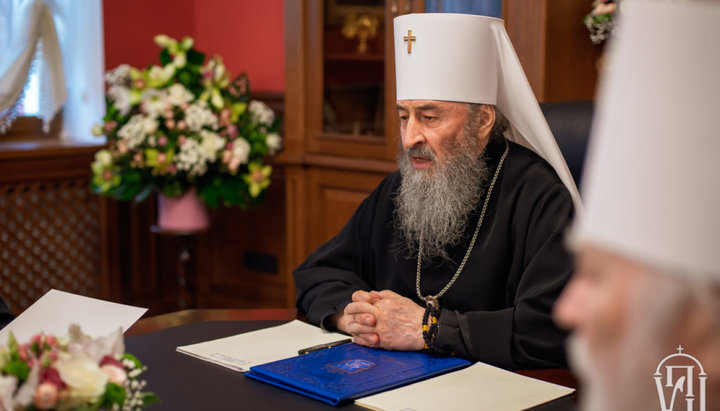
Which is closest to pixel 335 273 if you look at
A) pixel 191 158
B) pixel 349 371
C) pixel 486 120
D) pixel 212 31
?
pixel 486 120

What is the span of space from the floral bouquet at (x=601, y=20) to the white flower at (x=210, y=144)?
75.8 inches

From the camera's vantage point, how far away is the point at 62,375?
1.17m

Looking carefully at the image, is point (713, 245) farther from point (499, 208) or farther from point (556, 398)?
point (499, 208)

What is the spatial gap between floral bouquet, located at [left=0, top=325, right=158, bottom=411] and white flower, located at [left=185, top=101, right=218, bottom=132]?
3411mm

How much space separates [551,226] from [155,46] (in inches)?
159

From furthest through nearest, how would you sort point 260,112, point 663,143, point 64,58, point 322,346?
point 64,58 → point 260,112 → point 322,346 → point 663,143

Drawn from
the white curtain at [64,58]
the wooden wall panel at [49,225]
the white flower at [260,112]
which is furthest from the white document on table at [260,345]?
the white curtain at [64,58]

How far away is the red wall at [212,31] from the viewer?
5.52 metres

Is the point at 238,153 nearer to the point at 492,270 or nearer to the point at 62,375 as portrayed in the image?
the point at 492,270

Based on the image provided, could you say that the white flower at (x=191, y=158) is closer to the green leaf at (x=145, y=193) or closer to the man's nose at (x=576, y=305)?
the green leaf at (x=145, y=193)

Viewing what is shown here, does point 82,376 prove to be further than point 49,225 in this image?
No

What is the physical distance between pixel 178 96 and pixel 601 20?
2150 mm

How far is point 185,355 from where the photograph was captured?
1.98 m

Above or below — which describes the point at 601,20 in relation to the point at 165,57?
above
